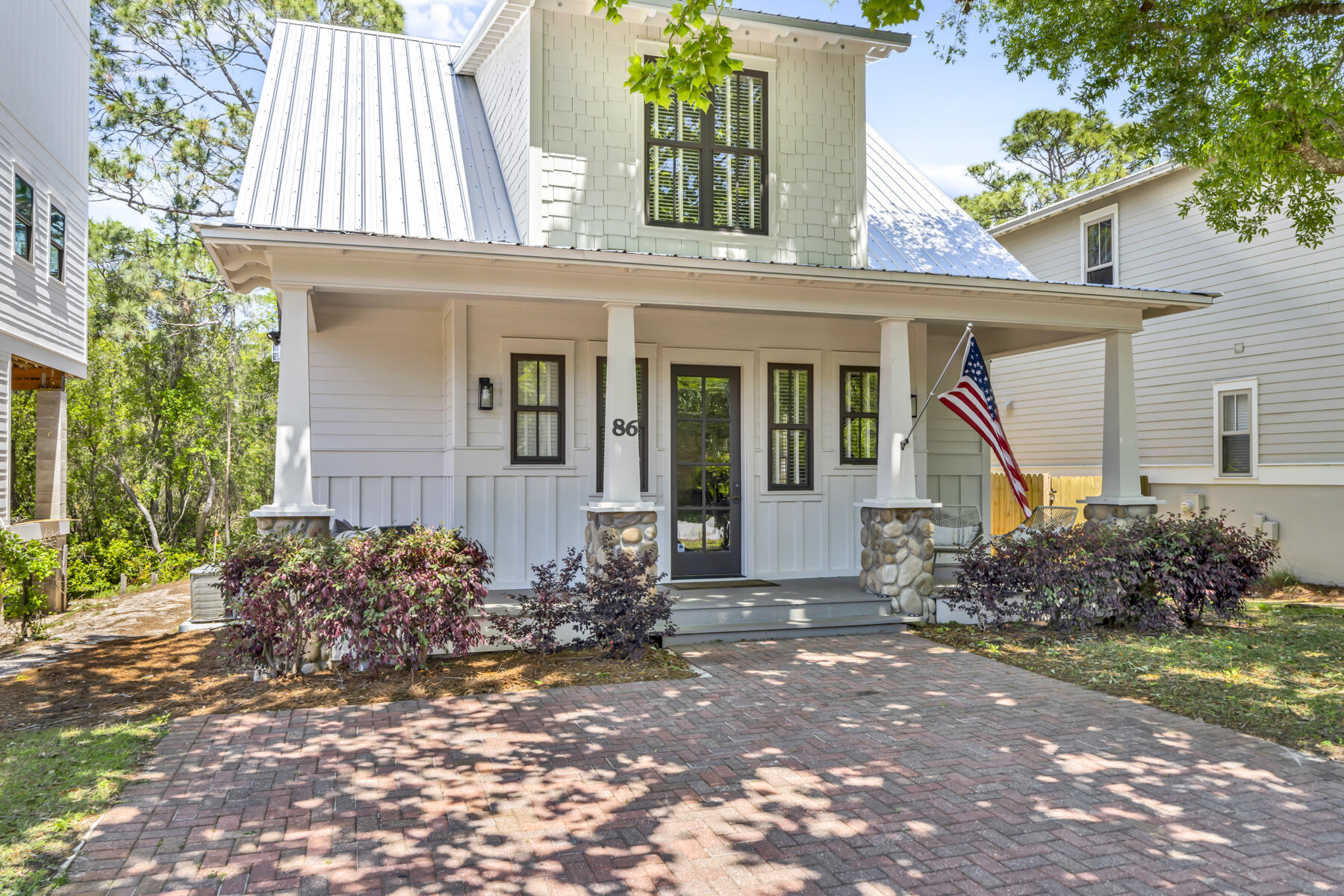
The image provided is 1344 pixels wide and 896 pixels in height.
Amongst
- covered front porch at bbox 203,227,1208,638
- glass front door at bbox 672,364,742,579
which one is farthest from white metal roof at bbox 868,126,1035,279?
glass front door at bbox 672,364,742,579

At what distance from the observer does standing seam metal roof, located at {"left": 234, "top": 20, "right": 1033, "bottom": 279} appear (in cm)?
786

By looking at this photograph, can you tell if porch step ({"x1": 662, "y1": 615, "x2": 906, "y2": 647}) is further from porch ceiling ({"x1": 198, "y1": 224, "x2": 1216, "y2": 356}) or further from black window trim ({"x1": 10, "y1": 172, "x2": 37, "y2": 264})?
black window trim ({"x1": 10, "y1": 172, "x2": 37, "y2": 264})

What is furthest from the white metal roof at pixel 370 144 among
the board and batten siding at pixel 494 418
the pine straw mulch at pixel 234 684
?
the pine straw mulch at pixel 234 684

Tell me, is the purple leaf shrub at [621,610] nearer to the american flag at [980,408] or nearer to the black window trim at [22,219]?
the american flag at [980,408]

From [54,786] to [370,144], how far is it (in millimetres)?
6460

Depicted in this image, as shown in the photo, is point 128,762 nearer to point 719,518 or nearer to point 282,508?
point 282,508

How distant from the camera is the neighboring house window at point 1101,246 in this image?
47.7 feet

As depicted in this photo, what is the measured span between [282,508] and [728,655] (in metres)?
3.64

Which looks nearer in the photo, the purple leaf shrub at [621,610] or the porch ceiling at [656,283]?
the porch ceiling at [656,283]

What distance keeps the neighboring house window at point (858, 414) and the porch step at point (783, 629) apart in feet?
7.13

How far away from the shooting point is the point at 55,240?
13023 mm

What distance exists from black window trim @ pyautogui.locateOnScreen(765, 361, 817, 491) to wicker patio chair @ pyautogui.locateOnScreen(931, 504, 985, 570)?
65.5 inches

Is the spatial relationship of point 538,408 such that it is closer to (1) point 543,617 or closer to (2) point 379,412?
(2) point 379,412

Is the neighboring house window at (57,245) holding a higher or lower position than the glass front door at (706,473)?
higher
